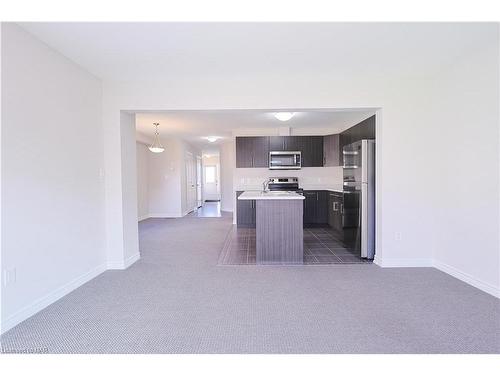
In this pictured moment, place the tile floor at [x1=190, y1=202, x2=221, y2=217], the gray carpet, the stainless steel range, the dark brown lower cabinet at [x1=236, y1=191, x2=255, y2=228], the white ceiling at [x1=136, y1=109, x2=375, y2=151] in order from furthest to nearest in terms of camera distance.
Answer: the tile floor at [x1=190, y1=202, x2=221, y2=217]
the stainless steel range
the dark brown lower cabinet at [x1=236, y1=191, x2=255, y2=228]
the white ceiling at [x1=136, y1=109, x2=375, y2=151]
the gray carpet

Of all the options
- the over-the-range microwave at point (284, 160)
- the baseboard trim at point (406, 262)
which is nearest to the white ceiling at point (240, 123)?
the over-the-range microwave at point (284, 160)

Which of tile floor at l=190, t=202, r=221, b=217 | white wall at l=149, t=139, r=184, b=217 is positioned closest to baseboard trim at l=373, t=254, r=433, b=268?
tile floor at l=190, t=202, r=221, b=217

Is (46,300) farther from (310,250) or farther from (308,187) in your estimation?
(308,187)

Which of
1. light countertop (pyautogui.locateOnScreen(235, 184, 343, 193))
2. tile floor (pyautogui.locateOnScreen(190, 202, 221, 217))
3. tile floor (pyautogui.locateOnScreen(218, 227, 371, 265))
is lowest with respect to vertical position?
tile floor (pyautogui.locateOnScreen(190, 202, 221, 217))

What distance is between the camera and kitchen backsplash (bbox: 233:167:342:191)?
688 centimetres

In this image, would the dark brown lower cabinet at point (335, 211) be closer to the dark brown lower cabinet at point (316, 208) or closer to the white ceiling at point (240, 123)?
the dark brown lower cabinet at point (316, 208)

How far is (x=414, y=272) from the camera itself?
3348 millimetres

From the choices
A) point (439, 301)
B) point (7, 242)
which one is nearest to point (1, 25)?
point (7, 242)

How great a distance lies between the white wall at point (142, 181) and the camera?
772cm

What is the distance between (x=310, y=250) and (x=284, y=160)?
A: 2.83m

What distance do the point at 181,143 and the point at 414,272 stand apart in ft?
22.5

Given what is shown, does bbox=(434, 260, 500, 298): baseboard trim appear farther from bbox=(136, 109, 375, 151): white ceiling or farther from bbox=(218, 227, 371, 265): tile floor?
bbox=(136, 109, 375, 151): white ceiling

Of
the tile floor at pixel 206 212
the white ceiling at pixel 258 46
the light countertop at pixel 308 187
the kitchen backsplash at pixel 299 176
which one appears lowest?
the tile floor at pixel 206 212

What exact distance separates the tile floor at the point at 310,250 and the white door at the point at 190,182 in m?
3.96
